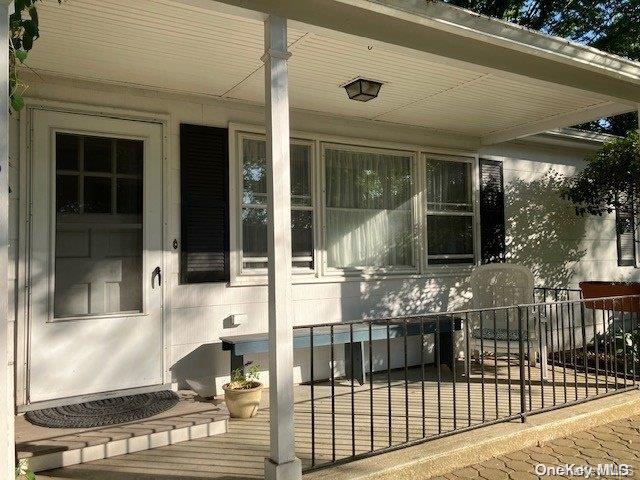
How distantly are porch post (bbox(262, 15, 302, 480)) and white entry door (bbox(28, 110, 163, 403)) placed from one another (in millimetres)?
1635

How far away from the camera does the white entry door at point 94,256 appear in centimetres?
333

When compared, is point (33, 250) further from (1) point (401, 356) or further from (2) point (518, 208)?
(2) point (518, 208)

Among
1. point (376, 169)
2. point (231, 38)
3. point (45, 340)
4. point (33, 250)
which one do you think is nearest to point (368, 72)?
point (231, 38)

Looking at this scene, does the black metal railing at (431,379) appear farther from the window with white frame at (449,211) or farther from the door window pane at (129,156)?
the door window pane at (129,156)

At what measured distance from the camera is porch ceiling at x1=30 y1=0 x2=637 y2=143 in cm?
269

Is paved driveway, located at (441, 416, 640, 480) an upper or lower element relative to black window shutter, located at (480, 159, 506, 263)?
lower

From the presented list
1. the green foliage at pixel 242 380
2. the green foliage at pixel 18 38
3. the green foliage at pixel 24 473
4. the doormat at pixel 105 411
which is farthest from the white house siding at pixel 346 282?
the green foliage at pixel 18 38

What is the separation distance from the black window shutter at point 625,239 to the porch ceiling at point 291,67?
2.78 metres

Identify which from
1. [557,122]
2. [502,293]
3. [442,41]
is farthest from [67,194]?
[557,122]

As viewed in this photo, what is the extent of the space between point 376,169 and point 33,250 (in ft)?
9.92

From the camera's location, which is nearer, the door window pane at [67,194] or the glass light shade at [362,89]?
the door window pane at [67,194]

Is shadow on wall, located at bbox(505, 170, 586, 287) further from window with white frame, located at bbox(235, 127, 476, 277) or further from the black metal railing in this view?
window with white frame, located at bbox(235, 127, 476, 277)

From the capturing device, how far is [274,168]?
2.41m

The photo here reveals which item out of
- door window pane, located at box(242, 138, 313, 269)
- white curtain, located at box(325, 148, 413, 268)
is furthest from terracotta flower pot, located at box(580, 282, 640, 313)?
door window pane, located at box(242, 138, 313, 269)
